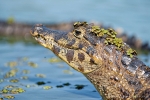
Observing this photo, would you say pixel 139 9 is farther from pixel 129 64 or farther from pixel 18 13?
pixel 129 64

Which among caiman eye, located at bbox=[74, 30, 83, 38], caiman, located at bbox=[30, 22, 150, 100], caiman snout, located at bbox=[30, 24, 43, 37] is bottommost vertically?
caiman, located at bbox=[30, 22, 150, 100]

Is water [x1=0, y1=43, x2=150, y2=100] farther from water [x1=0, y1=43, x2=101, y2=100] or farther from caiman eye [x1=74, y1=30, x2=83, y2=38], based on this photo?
caiman eye [x1=74, y1=30, x2=83, y2=38]

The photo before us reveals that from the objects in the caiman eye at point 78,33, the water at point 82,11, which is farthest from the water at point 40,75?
the water at point 82,11

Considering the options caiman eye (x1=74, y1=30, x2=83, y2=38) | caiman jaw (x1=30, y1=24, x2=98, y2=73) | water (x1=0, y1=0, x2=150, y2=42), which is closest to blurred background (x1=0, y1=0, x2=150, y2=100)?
water (x1=0, y1=0, x2=150, y2=42)

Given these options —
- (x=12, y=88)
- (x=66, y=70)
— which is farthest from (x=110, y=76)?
(x=66, y=70)

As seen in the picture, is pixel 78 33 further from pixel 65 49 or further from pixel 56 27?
pixel 56 27

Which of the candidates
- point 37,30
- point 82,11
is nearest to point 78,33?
point 37,30

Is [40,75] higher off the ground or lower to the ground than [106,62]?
higher
